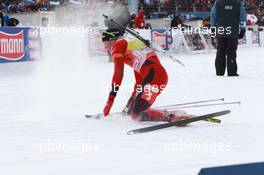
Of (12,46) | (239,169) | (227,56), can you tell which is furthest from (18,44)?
(239,169)

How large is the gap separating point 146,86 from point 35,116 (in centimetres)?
160

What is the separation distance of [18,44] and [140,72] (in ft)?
29.7

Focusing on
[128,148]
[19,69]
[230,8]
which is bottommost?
[19,69]

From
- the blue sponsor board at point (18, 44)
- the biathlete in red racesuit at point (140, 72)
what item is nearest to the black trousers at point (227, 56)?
the biathlete in red racesuit at point (140, 72)

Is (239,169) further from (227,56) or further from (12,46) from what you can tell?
(12,46)

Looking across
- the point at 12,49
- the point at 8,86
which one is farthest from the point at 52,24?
the point at 8,86

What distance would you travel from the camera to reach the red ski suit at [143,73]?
5.05 meters

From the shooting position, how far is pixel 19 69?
13.0 m

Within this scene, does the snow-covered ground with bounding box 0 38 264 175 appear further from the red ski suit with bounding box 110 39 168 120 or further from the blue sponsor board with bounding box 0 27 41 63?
the blue sponsor board with bounding box 0 27 41 63

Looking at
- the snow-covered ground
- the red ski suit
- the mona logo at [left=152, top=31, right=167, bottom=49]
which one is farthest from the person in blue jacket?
the mona logo at [left=152, top=31, right=167, bottom=49]

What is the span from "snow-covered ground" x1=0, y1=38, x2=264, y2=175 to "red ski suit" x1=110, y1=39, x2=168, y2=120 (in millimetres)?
246

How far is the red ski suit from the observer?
16.6ft

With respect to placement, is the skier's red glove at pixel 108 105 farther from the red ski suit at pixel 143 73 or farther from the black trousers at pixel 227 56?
the black trousers at pixel 227 56

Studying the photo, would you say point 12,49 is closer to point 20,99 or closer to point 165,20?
point 20,99
